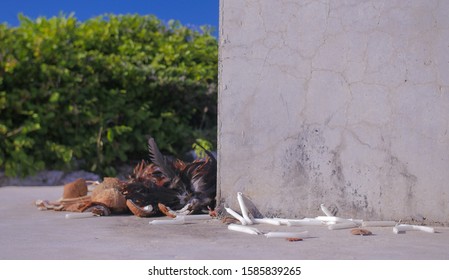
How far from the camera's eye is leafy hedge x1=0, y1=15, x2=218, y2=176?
8336 mm

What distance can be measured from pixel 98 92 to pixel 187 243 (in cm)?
Answer: 584

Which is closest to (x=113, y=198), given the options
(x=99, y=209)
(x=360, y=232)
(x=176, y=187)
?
(x=99, y=209)

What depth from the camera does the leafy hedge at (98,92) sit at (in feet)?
27.3

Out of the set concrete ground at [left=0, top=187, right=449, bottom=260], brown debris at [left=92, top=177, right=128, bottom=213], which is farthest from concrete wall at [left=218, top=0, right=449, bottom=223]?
brown debris at [left=92, top=177, right=128, bottom=213]

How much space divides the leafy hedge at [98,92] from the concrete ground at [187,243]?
4.09 metres

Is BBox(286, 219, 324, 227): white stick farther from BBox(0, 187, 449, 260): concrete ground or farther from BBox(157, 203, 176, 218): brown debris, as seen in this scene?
BBox(157, 203, 176, 218): brown debris

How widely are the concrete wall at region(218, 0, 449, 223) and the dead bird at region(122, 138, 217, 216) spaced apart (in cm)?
37

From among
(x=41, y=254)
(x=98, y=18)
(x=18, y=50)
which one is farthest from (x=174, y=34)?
(x=41, y=254)

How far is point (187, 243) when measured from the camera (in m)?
3.49

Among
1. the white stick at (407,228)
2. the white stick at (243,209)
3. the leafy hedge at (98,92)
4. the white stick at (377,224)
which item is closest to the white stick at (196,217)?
the white stick at (243,209)

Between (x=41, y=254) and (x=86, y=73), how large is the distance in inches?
236

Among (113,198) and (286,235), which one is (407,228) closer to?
(286,235)

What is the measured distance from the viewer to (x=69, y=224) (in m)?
4.32

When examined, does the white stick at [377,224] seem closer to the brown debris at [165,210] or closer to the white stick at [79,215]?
the brown debris at [165,210]
